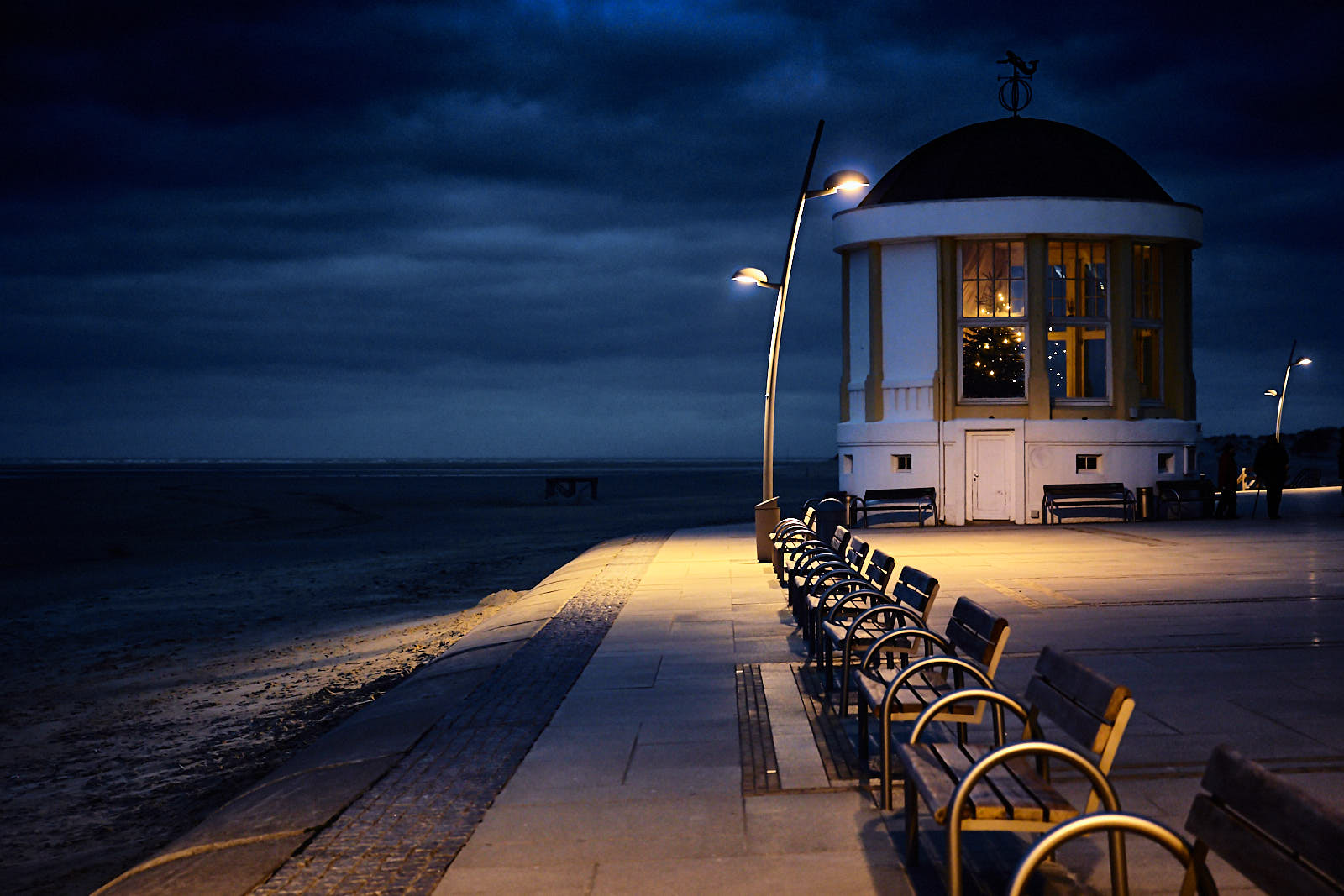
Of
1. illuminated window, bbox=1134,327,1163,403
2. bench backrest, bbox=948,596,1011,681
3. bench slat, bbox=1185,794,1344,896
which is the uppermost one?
illuminated window, bbox=1134,327,1163,403

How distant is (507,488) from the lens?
64688mm

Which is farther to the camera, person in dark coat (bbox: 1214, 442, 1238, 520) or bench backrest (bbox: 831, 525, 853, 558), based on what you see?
person in dark coat (bbox: 1214, 442, 1238, 520)

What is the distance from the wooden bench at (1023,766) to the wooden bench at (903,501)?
20802 mm

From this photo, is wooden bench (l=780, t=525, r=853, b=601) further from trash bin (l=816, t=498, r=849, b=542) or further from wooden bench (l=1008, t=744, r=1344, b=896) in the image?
wooden bench (l=1008, t=744, r=1344, b=896)

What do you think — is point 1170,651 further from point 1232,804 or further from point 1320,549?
point 1320,549

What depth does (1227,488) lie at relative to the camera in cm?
2602

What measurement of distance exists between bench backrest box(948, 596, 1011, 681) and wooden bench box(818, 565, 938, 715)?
2.01ft

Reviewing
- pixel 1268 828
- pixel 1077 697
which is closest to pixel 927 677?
pixel 1077 697

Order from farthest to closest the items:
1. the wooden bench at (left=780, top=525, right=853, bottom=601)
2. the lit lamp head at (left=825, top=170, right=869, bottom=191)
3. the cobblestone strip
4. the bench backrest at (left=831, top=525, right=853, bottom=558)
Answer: the lit lamp head at (left=825, top=170, right=869, bottom=191) < the bench backrest at (left=831, top=525, right=853, bottom=558) < the wooden bench at (left=780, top=525, right=853, bottom=601) < the cobblestone strip

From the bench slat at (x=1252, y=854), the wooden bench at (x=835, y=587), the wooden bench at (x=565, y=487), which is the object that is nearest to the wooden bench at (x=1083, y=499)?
the wooden bench at (x=835, y=587)

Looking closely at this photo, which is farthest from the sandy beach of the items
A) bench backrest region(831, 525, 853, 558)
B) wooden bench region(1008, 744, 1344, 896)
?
wooden bench region(1008, 744, 1344, 896)

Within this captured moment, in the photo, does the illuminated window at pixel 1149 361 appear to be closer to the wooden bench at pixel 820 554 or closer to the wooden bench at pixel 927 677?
the wooden bench at pixel 820 554

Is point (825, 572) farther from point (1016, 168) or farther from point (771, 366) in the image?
point (1016, 168)

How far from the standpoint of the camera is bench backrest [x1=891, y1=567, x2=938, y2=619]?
7.62 metres
